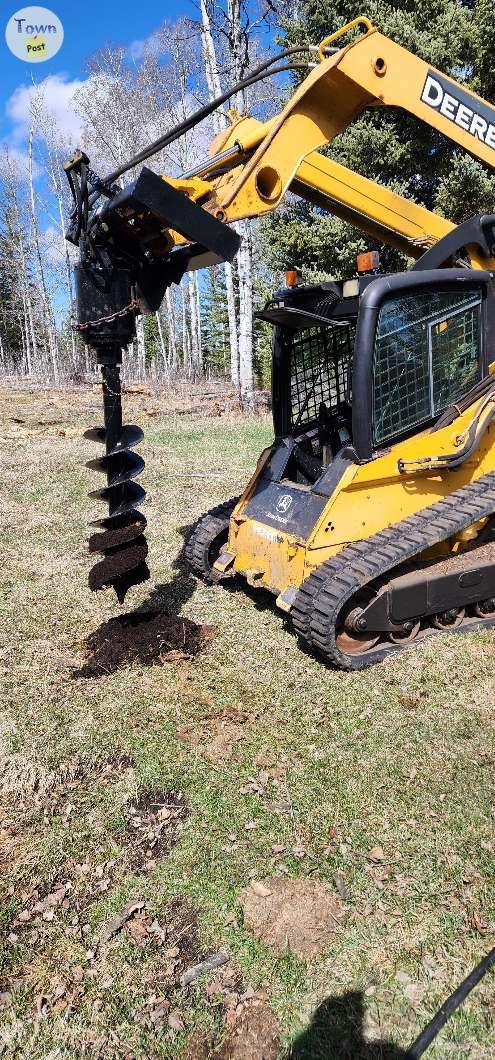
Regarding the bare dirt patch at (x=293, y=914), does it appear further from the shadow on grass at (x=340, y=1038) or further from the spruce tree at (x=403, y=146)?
the spruce tree at (x=403, y=146)

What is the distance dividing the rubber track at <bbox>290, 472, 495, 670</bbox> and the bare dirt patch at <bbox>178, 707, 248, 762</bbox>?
2.36 feet

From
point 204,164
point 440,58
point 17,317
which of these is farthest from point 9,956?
point 17,317

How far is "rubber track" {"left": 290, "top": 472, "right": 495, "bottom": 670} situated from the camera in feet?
13.8

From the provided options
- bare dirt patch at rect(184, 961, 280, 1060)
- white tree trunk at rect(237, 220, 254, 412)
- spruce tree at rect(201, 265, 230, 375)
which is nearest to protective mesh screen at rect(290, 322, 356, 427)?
bare dirt patch at rect(184, 961, 280, 1060)

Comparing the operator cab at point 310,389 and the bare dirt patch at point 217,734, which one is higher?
the operator cab at point 310,389

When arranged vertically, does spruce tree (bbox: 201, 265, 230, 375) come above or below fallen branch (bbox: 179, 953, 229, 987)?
above

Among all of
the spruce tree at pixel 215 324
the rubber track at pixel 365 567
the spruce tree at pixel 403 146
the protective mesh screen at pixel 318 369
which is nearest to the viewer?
the rubber track at pixel 365 567

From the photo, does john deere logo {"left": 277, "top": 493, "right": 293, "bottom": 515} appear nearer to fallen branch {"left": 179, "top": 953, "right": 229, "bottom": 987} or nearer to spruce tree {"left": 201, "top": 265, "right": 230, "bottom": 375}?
fallen branch {"left": 179, "top": 953, "right": 229, "bottom": 987}

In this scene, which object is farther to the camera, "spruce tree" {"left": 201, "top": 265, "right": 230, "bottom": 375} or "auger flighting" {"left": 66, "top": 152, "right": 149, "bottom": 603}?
"spruce tree" {"left": 201, "top": 265, "right": 230, "bottom": 375}

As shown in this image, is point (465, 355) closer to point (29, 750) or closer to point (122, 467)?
point (122, 467)

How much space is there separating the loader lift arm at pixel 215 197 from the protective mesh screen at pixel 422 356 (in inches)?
24.0

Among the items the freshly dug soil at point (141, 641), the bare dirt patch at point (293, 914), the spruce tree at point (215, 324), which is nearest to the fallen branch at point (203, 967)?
the bare dirt patch at point (293, 914)

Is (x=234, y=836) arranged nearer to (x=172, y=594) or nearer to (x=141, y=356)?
(x=172, y=594)

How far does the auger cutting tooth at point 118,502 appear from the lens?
14.1 ft
